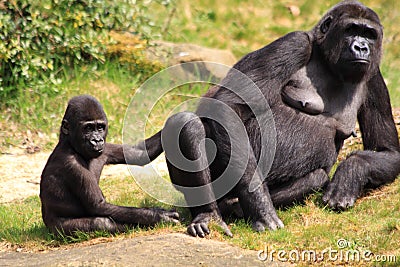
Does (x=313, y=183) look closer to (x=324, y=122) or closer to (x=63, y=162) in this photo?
(x=324, y=122)

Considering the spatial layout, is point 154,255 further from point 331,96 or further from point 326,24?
point 326,24

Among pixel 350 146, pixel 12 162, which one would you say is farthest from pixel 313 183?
pixel 12 162

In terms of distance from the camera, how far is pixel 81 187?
5586 millimetres

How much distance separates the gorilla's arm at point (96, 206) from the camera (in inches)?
220

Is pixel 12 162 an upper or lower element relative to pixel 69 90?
lower

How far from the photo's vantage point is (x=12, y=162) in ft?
27.6

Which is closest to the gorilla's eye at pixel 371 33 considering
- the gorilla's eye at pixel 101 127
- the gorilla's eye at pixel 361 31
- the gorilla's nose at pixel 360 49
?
the gorilla's eye at pixel 361 31

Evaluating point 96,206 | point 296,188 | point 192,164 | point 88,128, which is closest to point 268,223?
point 296,188

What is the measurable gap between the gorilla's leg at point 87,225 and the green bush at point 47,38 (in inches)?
144

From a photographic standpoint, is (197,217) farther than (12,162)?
No

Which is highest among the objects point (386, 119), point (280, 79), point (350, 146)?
point (280, 79)

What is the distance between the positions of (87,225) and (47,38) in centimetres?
433

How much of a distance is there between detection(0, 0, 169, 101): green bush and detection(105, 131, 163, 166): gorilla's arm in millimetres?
3174

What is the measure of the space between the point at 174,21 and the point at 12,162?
501cm
